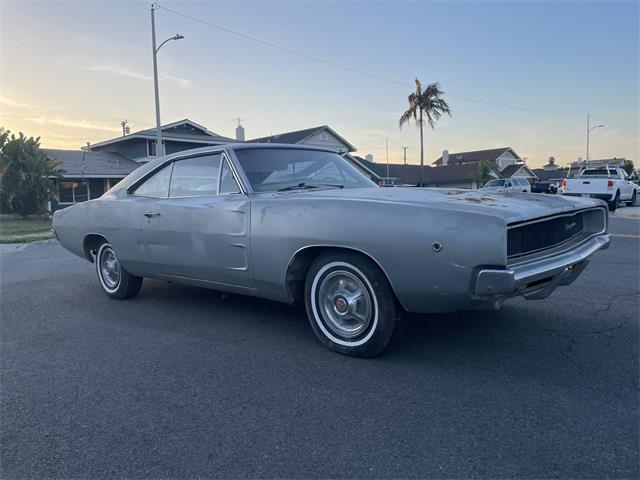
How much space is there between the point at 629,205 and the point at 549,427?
25542mm

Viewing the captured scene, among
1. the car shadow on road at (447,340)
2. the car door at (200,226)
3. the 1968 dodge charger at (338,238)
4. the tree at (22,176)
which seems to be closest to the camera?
the 1968 dodge charger at (338,238)

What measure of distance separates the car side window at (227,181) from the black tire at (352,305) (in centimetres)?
101

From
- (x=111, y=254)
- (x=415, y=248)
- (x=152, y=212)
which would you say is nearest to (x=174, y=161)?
(x=152, y=212)

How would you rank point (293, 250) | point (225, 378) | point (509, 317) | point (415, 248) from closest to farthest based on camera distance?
point (415, 248) → point (225, 378) → point (293, 250) → point (509, 317)

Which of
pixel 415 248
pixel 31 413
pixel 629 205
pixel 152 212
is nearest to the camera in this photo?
pixel 31 413


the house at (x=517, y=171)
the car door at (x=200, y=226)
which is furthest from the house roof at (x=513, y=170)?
the car door at (x=200, y=226)

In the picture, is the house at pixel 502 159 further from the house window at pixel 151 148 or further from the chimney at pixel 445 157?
the house window at pixel 151 148

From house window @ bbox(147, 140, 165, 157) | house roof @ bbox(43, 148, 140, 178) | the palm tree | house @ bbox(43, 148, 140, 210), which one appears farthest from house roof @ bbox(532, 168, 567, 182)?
house @ bbox(43, 148, 140, 210)

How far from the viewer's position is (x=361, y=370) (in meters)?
3.03

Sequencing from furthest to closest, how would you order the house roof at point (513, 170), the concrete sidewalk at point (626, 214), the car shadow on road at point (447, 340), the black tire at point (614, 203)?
1. the house roof at point (513, 170)
2. the black tire at point (614, 203)
3. the concrete sidewalk at point (626, 214)
4. the car shadow on road at point (447, 340)

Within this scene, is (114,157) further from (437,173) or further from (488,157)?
(488,157)

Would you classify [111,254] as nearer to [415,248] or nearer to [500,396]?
[415,248]

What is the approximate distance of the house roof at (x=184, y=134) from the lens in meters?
29.2

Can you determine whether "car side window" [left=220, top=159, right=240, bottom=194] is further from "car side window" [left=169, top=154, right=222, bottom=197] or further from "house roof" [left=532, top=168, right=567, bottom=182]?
"house roof" [left=532, top=168, right=567, bottom=182]
